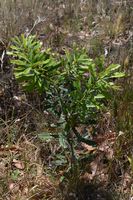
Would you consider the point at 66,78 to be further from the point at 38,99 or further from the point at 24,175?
the point at 38,99

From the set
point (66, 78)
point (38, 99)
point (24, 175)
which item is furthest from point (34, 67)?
point (38, 99)

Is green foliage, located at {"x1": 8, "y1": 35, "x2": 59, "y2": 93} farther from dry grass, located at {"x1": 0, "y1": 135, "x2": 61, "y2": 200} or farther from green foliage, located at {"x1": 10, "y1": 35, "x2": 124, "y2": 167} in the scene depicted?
dry grass, located at {"x1": 0, "y1": 135, "x2": 61, "y2": 200}

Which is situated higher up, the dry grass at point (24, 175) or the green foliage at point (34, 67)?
the green foliage at point (34, 67)

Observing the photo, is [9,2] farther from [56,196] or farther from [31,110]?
[56,196]

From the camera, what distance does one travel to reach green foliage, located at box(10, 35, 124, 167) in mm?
2189

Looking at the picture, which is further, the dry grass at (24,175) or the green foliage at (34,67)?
the dry grass at (24,175)

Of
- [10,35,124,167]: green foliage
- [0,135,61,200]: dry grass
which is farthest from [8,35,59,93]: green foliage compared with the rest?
[0,135,61,200]: dry grass

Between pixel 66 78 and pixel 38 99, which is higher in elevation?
pixel 66 78

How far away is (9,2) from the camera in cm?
365

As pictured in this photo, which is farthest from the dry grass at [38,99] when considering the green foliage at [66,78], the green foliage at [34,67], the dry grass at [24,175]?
the green foliage at [34,67]

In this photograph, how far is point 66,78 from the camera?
2.29 meters

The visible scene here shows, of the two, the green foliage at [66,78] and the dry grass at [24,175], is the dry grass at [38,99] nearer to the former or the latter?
the dry grass at [24,175]

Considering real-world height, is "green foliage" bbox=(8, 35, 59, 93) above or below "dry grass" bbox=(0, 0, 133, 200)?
above

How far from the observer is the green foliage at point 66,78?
2189mm
